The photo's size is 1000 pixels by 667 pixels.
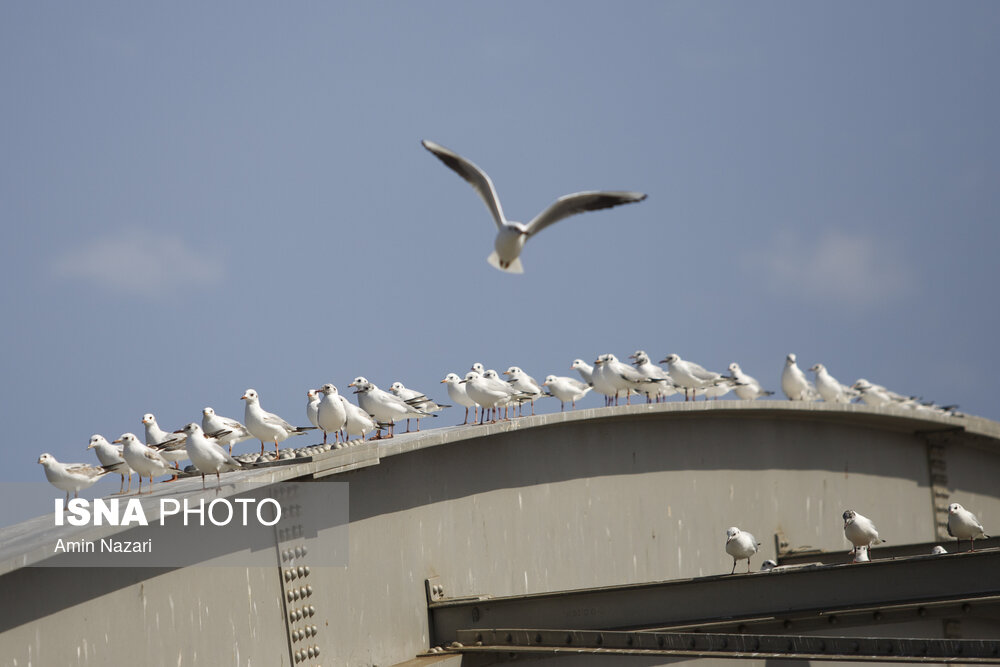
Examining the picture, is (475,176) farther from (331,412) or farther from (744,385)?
(744,385)

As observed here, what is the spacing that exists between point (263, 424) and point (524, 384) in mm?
5466

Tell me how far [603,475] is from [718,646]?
6.15 meters

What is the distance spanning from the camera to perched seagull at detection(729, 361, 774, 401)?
2758 centimetres

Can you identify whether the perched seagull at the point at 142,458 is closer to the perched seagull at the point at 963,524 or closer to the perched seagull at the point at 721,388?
the perched seagull at the point at 963,524

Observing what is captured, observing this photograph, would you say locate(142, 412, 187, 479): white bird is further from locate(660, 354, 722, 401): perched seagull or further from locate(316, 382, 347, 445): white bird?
locate(660, 354, 722, 401): perched seagull

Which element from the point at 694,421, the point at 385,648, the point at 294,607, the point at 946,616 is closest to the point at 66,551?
the point at 294,607

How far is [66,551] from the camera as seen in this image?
895cm

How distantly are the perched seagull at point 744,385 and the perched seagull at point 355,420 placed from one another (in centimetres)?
1480

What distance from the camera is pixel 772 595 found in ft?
39.5

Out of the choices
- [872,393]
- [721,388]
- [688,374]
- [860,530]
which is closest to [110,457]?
[860,530]

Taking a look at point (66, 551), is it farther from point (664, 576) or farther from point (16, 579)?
point (664, 576)

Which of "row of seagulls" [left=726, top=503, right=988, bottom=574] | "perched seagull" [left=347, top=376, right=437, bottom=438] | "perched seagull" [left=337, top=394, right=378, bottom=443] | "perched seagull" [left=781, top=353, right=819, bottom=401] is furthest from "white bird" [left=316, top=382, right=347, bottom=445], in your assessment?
"perched seagull" [left=781, top=353, right=819, bottom=401]

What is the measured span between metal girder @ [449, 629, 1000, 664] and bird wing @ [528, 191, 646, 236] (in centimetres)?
394

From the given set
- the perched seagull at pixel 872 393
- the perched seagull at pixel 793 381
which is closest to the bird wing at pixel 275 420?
the perched seagull at pixel 793 381
